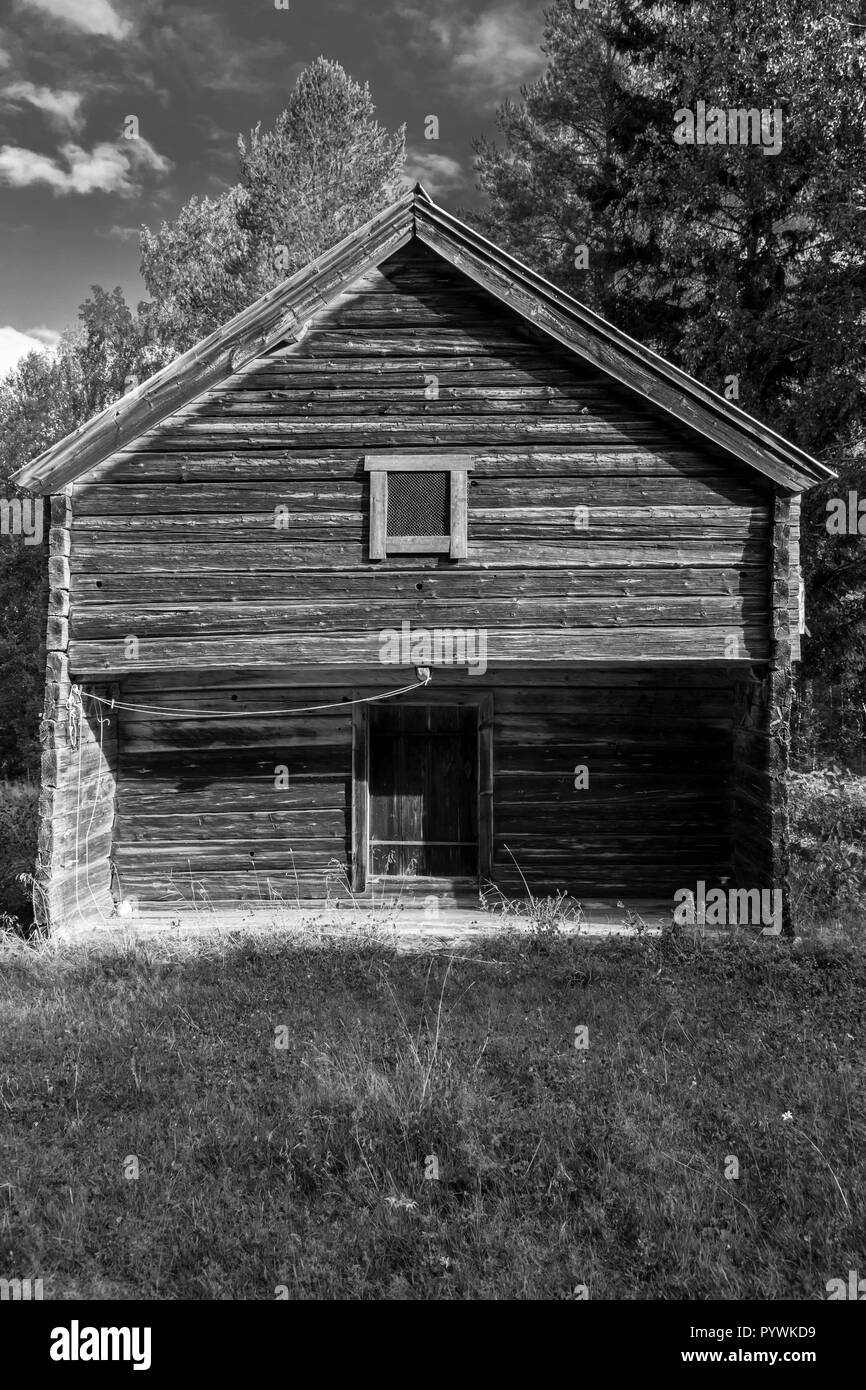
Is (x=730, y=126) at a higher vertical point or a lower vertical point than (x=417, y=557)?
higher

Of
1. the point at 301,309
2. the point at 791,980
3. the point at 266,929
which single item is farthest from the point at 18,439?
the point at 791,980

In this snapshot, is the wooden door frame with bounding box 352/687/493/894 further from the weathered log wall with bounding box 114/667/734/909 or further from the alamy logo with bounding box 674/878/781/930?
the alamy logo with bounding box 674/878/781/930

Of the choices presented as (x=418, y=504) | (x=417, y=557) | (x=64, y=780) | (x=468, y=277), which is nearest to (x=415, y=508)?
(x=418, y=504)

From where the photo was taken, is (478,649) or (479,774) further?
(479,774)

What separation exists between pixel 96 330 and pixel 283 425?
1006 inches

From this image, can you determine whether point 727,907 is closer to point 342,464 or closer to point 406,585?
point 406,585

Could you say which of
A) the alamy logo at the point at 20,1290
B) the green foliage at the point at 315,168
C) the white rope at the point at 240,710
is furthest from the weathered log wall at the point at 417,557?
the green foliage at the point at 315,168

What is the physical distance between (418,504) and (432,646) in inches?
62.4

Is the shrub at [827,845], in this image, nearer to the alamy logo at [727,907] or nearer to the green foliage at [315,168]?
the alamy logo at [727,907]

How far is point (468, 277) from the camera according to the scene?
9.28 m

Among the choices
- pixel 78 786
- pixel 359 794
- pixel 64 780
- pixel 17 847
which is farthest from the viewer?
pixel 17 847

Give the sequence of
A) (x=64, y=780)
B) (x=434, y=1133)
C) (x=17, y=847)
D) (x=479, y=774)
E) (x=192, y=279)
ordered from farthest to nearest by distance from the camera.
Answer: (x=192, y=279), (x=17, y=847), (x=479, y=774), (x=64, y=780), (x=434, y=1133)
